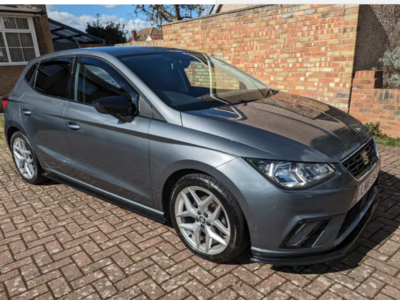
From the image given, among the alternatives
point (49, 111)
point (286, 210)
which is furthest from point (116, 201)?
point (286, 210)

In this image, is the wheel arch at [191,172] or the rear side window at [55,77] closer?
the wheel arch at [191,172]

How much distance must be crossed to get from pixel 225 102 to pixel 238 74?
977mm

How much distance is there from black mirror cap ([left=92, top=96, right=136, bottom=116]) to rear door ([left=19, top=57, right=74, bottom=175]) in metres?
0.90

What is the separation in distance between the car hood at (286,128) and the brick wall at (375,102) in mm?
3010

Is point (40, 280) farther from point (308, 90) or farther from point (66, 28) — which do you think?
point (66, 28)

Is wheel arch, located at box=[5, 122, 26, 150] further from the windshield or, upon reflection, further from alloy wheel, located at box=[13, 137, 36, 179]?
the windshield

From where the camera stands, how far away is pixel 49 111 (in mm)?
3750

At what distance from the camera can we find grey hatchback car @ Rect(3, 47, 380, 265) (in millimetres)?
2270

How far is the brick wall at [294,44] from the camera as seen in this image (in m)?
5.71

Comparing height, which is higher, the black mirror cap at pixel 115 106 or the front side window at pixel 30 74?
the front side window at pixel 30 74

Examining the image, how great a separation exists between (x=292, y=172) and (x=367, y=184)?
31.2 inches

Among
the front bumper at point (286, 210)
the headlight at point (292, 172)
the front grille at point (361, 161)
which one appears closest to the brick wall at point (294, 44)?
the front grille at point (361, 161)

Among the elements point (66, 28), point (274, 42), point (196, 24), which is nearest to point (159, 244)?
point (274, 42)

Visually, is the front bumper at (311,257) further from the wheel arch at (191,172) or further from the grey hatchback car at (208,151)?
the wheel arch at (191,172)
